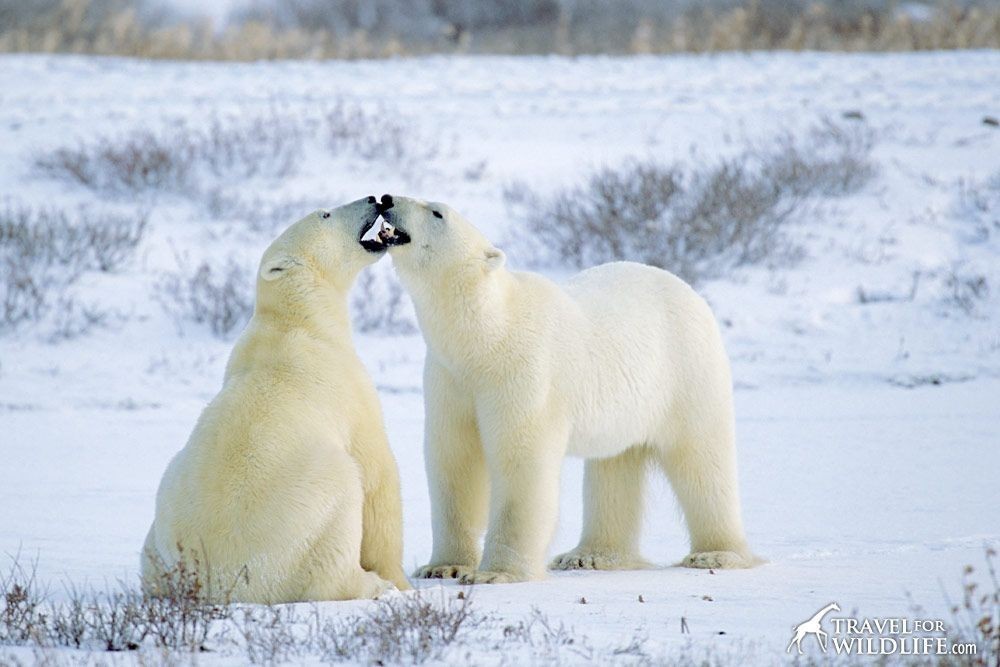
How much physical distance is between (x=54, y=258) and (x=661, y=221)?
486cm

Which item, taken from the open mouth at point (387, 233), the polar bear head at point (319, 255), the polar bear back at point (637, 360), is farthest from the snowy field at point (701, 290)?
the open mouth at point (387, 233)

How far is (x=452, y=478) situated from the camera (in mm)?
4988

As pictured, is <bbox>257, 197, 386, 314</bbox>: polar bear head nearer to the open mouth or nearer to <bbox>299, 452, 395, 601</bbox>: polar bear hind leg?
the open mouth

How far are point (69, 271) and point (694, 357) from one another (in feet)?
21.2

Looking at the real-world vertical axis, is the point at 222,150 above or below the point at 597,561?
above

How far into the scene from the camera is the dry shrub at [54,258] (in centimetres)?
956

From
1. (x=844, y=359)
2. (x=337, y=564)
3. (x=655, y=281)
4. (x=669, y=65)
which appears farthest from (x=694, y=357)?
(x=669, y=65)

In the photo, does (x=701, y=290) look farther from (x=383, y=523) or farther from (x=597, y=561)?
(x=383, y=523)

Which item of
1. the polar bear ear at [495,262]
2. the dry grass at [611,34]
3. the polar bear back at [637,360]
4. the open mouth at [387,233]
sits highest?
the dry grass at [611,34]

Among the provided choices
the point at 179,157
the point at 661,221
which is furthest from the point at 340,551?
the point at 179,157

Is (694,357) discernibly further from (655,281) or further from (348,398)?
(348,398)

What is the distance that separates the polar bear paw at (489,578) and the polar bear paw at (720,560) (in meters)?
0.83

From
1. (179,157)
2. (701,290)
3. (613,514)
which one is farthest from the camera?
(179,157)

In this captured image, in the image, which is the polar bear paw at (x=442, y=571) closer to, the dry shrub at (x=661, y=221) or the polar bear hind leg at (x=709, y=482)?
the polar bear hind leg at (x=709, y=482)
